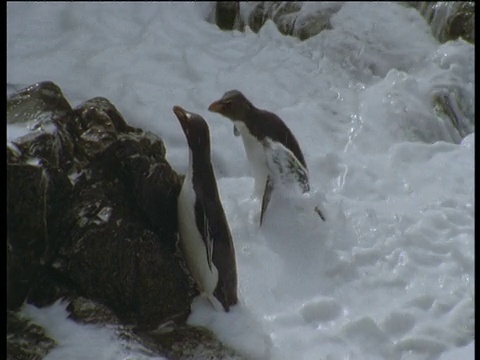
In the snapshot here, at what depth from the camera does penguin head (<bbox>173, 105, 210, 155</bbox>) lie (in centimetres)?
318

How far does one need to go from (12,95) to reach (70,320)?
0.85m

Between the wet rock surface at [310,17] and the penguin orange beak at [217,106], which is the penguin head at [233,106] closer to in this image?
the penguin orange beak at [217,106]

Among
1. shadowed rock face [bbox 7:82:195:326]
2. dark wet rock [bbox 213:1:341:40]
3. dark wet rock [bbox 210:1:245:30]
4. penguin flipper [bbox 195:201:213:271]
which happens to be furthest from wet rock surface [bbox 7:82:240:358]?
dark wet rock [bbox 210:1:245:30]

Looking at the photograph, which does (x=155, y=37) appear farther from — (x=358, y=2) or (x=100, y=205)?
(x=100, y=205)

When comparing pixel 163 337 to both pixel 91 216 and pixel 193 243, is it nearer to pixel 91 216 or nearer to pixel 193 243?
pixel 193 243

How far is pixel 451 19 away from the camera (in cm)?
647

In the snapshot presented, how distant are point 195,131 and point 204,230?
38cm

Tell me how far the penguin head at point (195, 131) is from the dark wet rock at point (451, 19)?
3.66m

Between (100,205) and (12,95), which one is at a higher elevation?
(12,95)

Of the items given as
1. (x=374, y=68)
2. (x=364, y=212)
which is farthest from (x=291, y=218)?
(x=374, y=68)

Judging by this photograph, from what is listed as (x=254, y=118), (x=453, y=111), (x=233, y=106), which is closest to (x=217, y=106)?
(x=233, y=106)

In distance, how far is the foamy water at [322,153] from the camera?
3221mm

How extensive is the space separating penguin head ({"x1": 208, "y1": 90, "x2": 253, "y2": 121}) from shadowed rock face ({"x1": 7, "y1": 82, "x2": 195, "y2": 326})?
0.65 m

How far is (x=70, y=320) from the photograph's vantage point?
9.05ft
